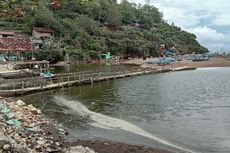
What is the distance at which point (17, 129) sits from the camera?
1969 cm

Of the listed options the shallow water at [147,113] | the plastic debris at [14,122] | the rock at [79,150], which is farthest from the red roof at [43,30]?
the rock at [79,150]

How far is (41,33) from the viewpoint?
104 meters

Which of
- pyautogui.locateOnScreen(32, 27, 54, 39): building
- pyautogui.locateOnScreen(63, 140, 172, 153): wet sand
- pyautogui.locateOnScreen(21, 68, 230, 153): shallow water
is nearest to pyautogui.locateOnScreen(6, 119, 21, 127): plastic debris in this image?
pyautogui.locateOnScreen(63, 140, 172, 153): wet sand

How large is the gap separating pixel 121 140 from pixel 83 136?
277cm

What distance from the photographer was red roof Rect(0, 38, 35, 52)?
84100 millimetres

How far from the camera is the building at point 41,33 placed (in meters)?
103

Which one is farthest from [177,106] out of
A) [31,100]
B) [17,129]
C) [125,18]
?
[125,18]

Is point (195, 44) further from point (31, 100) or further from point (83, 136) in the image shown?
point (83, 136)

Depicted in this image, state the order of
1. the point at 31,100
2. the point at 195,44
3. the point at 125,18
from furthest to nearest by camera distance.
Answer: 1. the point at 195,44
2. the point at 125,18
3. the point at 31,100

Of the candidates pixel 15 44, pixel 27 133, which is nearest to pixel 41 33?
pixel 15 44

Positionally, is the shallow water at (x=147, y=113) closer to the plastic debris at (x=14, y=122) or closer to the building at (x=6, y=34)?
the plastic debris at (x=14, y=122)

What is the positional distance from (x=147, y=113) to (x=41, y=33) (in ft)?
257

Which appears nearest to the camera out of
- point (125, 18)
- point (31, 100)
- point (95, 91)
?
Answer: point (31, 100)

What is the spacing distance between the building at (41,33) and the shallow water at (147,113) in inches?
2194
